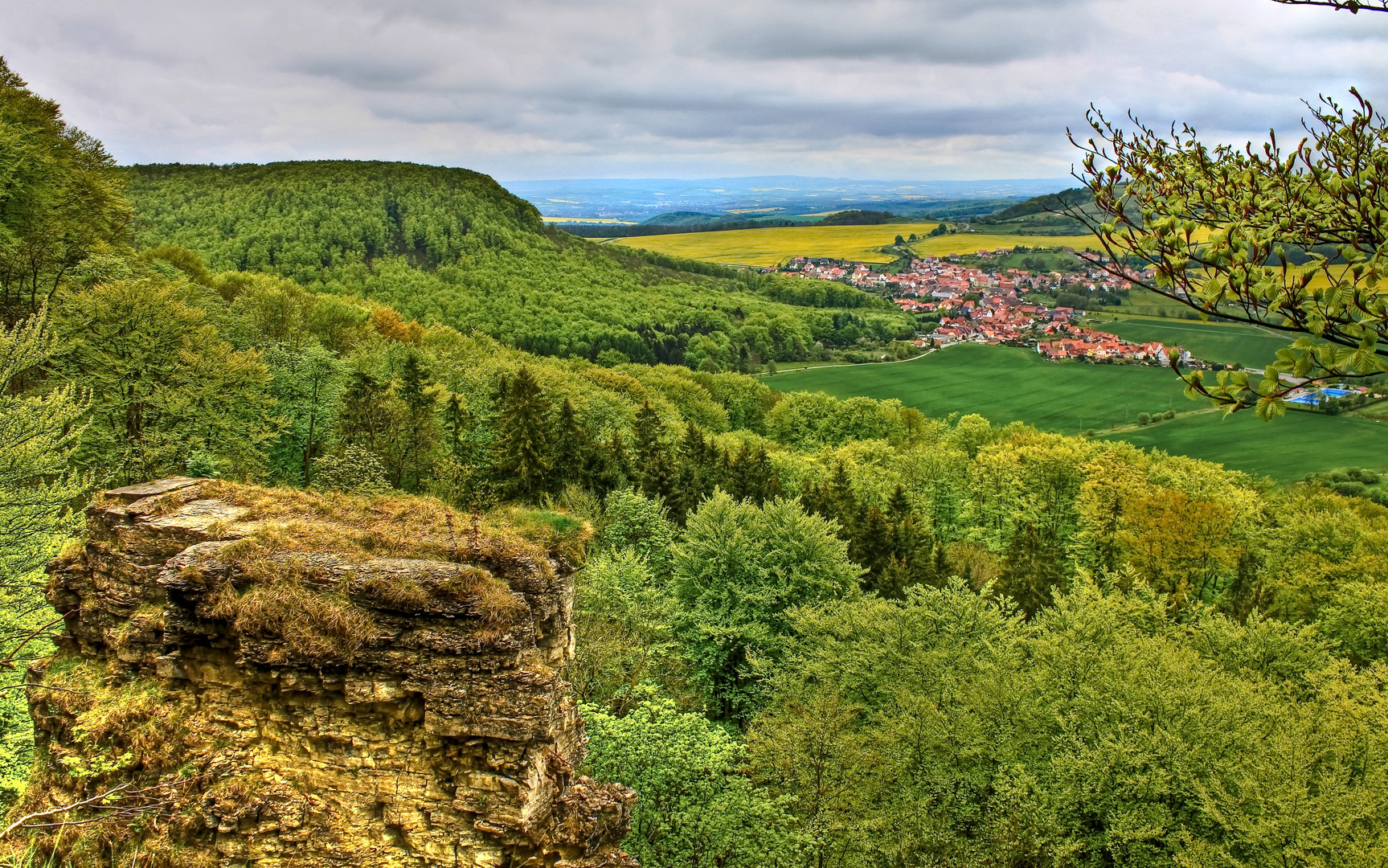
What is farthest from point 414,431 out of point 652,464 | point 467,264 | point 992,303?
point 992,303

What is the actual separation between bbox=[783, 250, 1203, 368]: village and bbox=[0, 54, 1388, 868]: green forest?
56484 millimetres

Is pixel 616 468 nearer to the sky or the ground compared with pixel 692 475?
nearer to the sky

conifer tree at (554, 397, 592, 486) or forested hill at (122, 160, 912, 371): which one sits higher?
forested hill at (122, 160, 912, 371)

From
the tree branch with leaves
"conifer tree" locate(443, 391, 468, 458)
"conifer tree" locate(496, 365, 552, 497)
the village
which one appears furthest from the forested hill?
the tree branch with leaves

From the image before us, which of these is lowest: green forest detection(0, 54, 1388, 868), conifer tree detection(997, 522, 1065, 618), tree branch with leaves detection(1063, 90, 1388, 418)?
conifer tree detection(997, 522, 1065, 618)

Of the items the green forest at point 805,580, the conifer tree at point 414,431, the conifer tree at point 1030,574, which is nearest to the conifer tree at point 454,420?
the green forest at point 805,580

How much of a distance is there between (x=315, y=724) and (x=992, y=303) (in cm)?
14688

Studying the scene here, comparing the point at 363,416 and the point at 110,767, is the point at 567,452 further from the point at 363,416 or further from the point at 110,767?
the point at 110,767

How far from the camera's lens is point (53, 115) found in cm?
3136

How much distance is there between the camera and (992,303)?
5522 inches

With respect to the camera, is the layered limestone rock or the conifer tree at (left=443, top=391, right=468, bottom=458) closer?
the layered limestone rock

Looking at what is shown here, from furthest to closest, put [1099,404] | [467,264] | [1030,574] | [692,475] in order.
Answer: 1. [467,264]
2. [1099,404]
3. [692,475]
4. [1030,574]

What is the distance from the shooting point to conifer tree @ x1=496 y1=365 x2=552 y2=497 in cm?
3472

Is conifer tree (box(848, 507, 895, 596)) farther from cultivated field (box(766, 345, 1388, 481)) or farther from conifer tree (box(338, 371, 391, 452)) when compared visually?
cultivated field (box(766, 345, 1388, 481))
